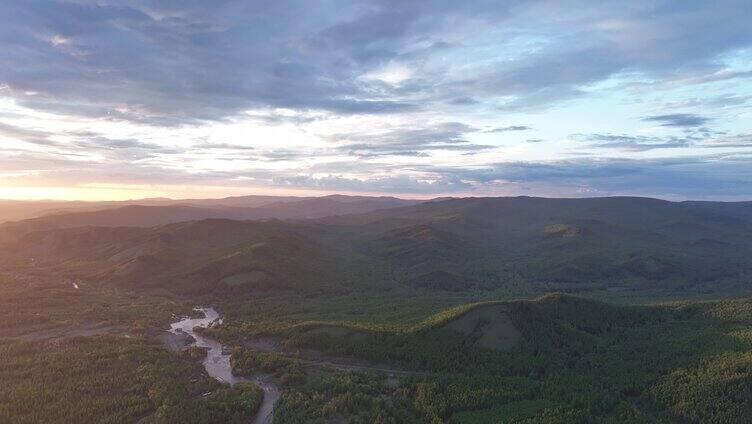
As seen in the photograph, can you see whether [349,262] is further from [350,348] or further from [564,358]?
[564,358]

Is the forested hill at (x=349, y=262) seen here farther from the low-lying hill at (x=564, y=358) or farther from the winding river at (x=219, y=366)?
the low-lying hill at (x=564, y=358)

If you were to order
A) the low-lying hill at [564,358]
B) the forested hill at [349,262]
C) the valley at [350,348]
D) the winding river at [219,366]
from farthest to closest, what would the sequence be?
1. the forested hill at [349,262]
2. the winding river at [219,366]
3. the valley at [350,348]
4. the low-lying hill at [564,358]

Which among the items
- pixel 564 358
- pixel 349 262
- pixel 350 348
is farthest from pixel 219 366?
pixel 349 262

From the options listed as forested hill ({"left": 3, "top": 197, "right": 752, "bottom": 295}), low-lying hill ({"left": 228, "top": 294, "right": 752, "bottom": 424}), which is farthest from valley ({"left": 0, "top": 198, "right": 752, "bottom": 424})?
forested hill ({"left": 3, "top": 197, "right": 752, "bottom": 295})

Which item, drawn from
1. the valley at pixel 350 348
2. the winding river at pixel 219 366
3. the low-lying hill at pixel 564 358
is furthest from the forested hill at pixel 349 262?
the low-lying hill at pixel 564 358

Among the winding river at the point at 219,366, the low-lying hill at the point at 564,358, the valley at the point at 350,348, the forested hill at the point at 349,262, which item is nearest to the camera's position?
the low-lying hill at the point at 564,358

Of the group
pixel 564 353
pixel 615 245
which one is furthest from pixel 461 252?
pixel 564 353

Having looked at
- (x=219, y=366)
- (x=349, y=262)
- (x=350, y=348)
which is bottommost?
(x=219, y=366)

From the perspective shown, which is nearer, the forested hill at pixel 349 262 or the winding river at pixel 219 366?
the winding river at pixel 219 366

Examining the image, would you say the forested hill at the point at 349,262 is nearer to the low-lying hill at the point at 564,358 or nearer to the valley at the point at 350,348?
the valley at the point at 350,348

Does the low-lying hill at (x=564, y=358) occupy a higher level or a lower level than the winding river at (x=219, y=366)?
higher
